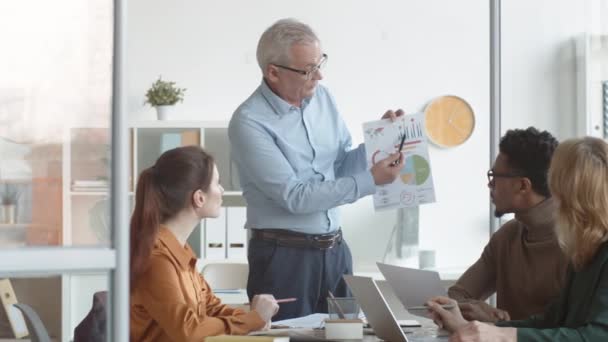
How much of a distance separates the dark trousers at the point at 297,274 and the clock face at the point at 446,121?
10.1ft

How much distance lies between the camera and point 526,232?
2863mm

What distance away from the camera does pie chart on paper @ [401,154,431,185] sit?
308 centimetres

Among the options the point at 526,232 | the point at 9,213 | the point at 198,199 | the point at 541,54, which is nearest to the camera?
the point at 9,213

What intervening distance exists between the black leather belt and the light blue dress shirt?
0.7 inches

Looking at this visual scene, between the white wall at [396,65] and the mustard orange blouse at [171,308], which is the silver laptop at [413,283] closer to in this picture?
the mustard orange blouse at [171,308]

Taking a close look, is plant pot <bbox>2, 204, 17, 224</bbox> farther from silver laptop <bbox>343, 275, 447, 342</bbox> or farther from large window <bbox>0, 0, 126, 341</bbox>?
silver laptop <bbox>343, 275, 447, 342</bbox>

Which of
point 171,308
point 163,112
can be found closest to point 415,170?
point 171,308

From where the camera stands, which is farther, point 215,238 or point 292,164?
point 215,238

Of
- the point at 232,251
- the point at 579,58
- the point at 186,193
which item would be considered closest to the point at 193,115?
the point at 232,251

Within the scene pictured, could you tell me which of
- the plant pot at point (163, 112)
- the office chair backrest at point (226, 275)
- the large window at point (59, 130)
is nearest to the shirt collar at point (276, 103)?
the large window at point (59, 130)

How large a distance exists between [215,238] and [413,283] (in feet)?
9.92

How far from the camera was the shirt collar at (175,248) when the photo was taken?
2471 millimetres

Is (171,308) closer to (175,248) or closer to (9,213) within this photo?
(175,248)

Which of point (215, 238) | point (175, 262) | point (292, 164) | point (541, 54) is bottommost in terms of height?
point (215, 238)
